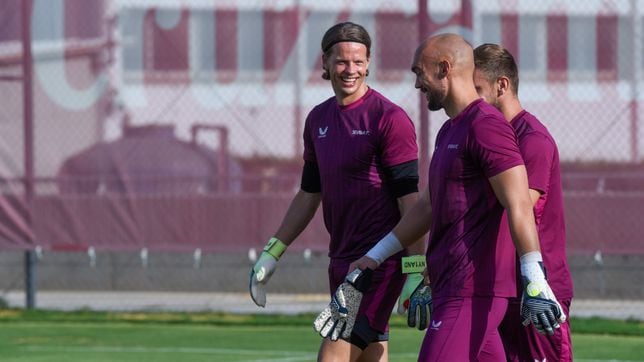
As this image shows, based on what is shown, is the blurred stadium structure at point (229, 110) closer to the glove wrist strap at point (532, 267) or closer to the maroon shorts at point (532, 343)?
the maroon shorts at point (532, 343)

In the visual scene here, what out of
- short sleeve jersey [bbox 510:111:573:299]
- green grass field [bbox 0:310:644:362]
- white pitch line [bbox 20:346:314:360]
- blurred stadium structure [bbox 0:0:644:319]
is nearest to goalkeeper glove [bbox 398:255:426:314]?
short sleeve jersey [bbox 510:111:573:299]

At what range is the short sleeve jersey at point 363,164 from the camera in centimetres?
713

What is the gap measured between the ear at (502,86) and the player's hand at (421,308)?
35.7 inches

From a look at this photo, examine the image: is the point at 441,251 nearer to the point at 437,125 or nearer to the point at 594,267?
the point at 437,125

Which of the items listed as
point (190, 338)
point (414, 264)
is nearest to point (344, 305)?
point (414, 264)

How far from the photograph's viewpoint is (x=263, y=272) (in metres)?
7.48

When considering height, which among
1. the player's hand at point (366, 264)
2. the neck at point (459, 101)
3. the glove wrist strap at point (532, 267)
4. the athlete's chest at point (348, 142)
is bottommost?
the player's hand at point (366, 264)

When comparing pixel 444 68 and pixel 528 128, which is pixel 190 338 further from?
pixel 444 68

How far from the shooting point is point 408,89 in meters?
13.4

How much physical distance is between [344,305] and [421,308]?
35 centimetres

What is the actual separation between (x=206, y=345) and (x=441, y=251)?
620 cm

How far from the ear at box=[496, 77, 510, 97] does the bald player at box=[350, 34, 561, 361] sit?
398 mm

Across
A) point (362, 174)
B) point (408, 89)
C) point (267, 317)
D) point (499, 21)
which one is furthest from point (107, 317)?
point (362, 174)

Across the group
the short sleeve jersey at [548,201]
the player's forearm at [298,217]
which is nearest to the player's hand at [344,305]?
the short sleeve jersey at [548,201]
